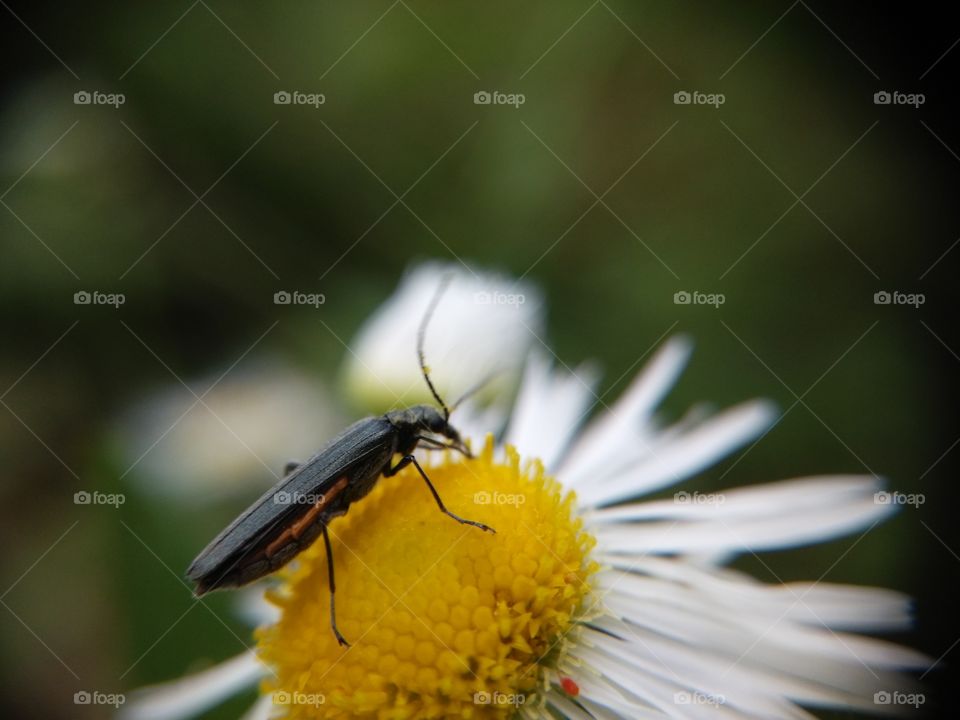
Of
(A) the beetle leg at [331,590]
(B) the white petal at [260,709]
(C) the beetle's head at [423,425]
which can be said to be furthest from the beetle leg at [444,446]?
(B) the white petal at [260,709]

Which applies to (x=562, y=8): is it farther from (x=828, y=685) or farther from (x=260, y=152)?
(x=828, y=685)

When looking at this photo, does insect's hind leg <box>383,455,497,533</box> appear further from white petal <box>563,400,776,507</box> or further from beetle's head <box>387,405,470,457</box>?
white petal <box>563,400,776,507</box>

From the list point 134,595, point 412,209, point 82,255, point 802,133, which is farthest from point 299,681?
point 802,133

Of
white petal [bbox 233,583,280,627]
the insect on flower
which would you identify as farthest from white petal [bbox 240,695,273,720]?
the insect on flower

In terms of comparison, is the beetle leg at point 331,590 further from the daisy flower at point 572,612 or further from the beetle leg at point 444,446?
the beetle leg at point 444,446

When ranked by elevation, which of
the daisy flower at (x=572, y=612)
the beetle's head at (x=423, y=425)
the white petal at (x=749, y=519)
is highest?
→ the beetle's head at (x=423, y=425)
